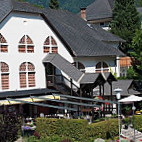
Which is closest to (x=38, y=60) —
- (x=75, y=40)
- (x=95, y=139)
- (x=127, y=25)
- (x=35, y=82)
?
(x=35, y=82)

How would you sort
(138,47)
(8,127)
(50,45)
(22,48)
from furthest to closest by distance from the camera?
1. (138,47)
2. (50,45)
3. (22,48)
4. (8,127)

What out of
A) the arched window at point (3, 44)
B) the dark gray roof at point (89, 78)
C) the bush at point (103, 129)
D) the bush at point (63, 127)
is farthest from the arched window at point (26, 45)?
the bush at point (103, 129)

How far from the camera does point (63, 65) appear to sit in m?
41.6

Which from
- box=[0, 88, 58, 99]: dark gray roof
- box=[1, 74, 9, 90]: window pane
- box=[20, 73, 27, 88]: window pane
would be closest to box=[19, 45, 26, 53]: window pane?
box=[20, 73, 27, 88]: window pane

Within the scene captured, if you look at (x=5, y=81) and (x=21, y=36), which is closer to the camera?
(x=5, y=81)

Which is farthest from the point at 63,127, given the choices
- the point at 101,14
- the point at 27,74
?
the point at 101,14

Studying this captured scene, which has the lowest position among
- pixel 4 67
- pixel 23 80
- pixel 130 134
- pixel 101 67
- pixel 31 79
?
pixel 130 134

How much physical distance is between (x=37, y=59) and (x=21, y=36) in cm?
291

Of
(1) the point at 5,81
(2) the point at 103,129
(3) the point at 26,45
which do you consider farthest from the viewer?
(3) the point at 26,45

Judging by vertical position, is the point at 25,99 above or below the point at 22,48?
below

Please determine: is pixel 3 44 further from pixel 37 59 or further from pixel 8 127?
pixel 8 127

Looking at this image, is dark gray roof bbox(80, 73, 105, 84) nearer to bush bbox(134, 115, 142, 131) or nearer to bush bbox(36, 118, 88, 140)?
bush bbox(134, 115, 142, 131)

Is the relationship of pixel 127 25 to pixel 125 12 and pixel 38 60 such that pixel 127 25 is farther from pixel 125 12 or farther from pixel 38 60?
pixel 38 60

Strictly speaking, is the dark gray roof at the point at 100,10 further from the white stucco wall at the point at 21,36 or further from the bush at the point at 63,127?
the bush at the point at 63,127
